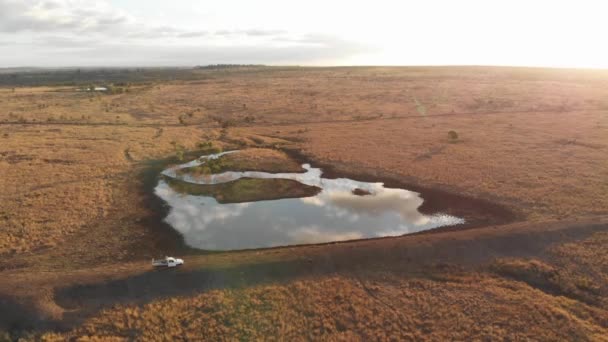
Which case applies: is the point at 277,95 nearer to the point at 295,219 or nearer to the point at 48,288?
the point at 295,219

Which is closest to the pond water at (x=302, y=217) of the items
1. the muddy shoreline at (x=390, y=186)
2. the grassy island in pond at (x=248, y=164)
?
the muddy shoreline at (x=390, y=186)

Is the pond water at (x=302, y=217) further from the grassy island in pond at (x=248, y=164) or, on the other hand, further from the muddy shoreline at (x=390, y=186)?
the grassy island in pond at (x=248, y=164)

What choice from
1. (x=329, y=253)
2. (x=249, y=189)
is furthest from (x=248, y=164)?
(x=329, y=253)

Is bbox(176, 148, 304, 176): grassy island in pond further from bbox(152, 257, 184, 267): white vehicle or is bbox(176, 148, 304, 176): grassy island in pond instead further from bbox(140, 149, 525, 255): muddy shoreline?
bbox(152, 257, 184, 267): white vehicle

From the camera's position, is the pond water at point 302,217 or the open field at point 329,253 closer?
the open field at point 329,253

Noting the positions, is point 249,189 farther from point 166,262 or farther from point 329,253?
point 166,262

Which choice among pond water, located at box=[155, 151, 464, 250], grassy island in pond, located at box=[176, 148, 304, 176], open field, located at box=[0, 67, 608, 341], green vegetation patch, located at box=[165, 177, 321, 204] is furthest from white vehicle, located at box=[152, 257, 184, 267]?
grassy island in pond, located at box=[176, 148, 304, 176]
